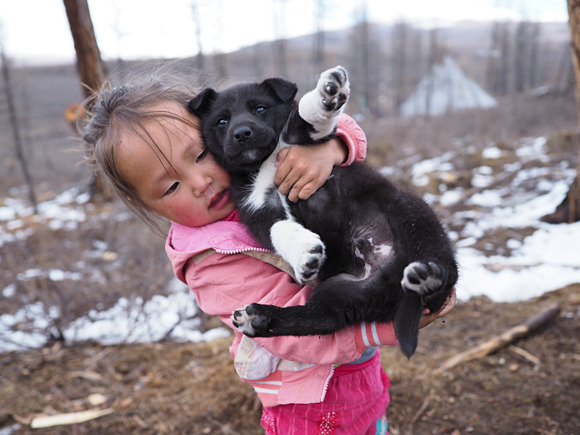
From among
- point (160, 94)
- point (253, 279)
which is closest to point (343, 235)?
point (253, 279)

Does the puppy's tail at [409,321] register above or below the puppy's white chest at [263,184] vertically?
below

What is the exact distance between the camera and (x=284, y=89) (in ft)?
6.79

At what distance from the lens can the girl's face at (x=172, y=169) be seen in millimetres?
1750

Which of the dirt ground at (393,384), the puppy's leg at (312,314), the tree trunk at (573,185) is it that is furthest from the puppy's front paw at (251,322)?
the tree trunk at (573,185)

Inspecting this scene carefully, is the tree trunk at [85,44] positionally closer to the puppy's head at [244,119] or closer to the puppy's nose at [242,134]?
the puppy's head at [244,119]

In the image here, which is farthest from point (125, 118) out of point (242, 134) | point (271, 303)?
point (271, 303)

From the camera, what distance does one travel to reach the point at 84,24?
595 cm

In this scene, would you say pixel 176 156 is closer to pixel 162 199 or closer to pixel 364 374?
pixel 162 199

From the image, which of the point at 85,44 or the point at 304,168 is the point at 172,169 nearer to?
the point at 304,168

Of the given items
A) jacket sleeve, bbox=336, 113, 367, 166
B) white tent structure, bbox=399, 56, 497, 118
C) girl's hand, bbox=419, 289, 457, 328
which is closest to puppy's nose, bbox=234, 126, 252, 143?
jacket sleeve, bbox=336, 113, 367, 166

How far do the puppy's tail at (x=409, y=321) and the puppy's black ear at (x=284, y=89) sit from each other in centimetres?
110

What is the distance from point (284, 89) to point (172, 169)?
692mm

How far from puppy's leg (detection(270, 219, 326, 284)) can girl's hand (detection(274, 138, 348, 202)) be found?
0.16 m

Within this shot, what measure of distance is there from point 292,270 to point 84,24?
5.84 m
